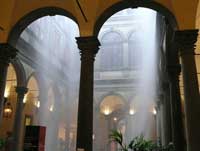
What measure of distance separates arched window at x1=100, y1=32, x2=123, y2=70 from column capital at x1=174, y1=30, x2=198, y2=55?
1304cm

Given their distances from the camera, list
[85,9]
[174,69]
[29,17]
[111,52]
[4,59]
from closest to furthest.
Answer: [85,9], [4,59], [29,17], [174,69], [111,52]

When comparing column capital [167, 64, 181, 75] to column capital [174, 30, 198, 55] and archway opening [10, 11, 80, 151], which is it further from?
archway opening [10, 11, 80, 151]

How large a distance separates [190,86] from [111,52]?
14.0 metres

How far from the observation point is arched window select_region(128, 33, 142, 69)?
62.1ft

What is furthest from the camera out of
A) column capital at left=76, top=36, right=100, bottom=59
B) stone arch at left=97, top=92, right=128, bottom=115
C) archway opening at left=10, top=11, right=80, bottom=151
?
stone arch at left=97, top=92, right=128, bottom=115

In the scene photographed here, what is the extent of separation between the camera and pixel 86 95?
6258 mm

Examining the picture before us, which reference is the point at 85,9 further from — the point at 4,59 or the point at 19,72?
the point at 19,72

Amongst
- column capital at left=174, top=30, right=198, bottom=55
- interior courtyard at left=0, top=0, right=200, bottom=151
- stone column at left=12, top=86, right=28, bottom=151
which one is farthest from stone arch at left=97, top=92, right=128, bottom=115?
column capital at left=174, top=30, right=198, bottom=55

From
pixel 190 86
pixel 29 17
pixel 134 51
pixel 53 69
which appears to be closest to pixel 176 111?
pixel 190 86

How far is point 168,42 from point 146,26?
34.5ft

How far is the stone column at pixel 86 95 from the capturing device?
595cm

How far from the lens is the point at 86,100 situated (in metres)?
6.21

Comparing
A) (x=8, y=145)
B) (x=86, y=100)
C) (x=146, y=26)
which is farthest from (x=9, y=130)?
(x=146, y=26)

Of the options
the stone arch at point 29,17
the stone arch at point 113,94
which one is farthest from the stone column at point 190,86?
the stone arch at point 113,94
